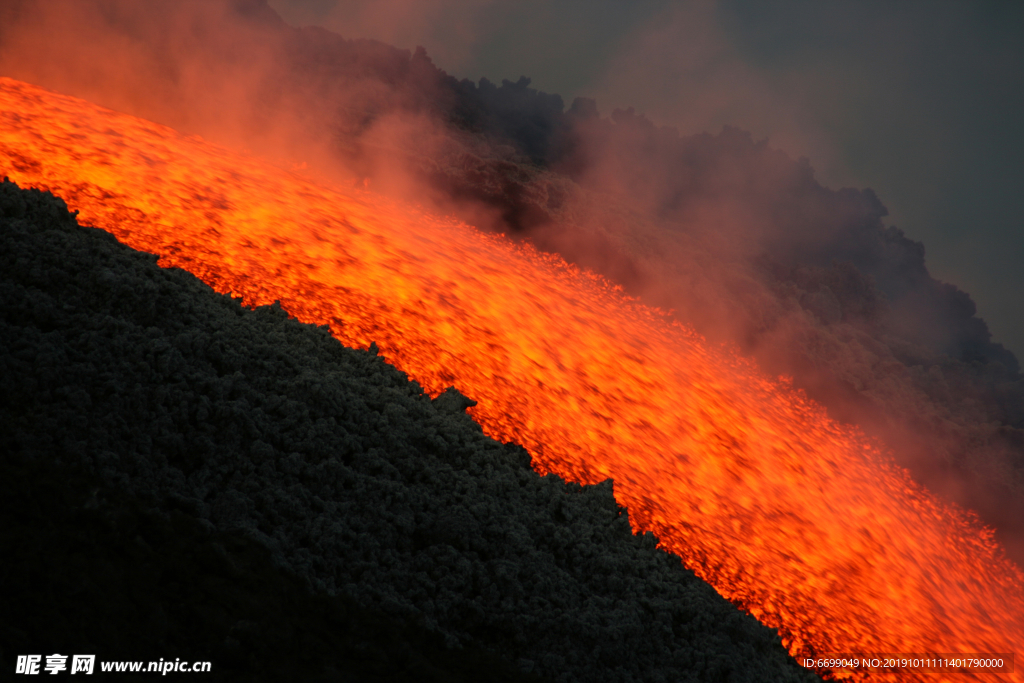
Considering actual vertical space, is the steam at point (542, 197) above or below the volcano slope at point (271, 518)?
above

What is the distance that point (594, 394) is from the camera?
4406 mm

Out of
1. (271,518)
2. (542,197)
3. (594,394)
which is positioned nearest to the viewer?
(271,518)

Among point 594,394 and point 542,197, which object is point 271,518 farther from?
point 542,197

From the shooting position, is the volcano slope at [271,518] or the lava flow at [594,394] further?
the lava flow at [594,394]

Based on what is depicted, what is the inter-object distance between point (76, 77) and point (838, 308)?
1285 centimetres

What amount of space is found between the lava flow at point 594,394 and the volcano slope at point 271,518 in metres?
0.45

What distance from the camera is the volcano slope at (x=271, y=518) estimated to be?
5.61 ft

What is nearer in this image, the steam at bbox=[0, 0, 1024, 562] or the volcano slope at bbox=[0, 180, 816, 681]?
the volcano slope at bbox=[0, 180, 816, 681]

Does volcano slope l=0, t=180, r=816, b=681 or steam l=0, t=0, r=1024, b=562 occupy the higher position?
steam l=0, t=0, r=1024, b=562

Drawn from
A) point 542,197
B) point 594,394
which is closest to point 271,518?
point 594,394

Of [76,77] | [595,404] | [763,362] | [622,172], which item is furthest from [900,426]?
[76,77]

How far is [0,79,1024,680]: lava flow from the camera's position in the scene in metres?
3.39

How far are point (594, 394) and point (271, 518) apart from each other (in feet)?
8.86

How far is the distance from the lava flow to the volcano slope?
447mm
